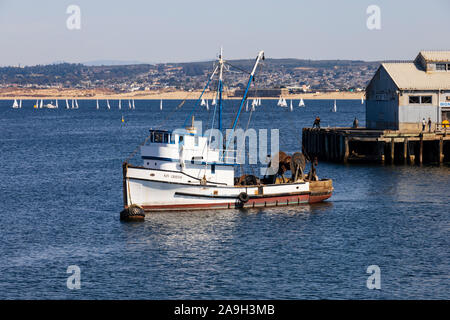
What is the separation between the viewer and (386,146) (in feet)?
246

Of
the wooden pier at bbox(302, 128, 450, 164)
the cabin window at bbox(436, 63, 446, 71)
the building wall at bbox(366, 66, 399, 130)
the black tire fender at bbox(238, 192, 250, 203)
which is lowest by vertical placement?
the black tire fender at bbox(238, 192, 250, 203)

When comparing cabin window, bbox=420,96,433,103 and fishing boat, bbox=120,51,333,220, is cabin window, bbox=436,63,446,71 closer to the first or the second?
cabin window, bbox=420,96,433,103

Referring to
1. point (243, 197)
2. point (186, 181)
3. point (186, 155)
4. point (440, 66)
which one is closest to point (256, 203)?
point (243, 197)

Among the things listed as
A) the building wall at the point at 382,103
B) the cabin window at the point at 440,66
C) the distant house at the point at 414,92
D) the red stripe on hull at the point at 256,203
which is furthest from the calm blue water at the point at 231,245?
the cabin window at the point at 440,66

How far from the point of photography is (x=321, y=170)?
71562mm

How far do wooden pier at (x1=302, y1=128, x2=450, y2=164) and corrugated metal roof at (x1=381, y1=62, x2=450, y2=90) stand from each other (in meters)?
5.02

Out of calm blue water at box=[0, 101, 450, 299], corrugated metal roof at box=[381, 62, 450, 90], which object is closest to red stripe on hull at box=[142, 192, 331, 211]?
calm blue water at box=[0, 101, 450, 299]

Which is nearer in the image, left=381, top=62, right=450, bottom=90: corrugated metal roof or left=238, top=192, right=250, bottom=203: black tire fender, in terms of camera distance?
left=238, top=192, right=250, bottom=203: black tire fender

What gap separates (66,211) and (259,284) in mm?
21118

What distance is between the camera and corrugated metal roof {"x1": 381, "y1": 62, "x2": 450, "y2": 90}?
74750 millimetres

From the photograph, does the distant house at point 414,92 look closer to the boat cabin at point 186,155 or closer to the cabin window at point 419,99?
the cabin window at point 419,99

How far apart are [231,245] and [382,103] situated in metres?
42.2
